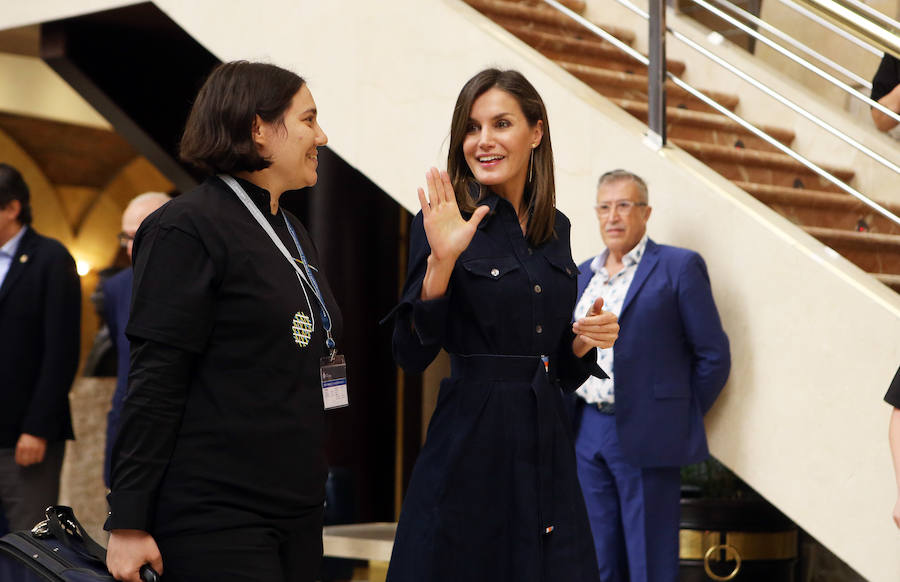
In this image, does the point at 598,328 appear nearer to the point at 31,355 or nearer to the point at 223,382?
the point at 223,382

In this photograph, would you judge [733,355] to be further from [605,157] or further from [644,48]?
[644,48]

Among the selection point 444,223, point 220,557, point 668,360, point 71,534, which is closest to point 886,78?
point 668,360

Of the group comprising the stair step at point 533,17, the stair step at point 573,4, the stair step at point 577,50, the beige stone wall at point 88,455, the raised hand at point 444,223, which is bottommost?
the beige stone wall at point 88,455

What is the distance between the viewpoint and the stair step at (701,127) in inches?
190

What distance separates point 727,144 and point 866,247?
1.15 metres

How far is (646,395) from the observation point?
12.6 ft

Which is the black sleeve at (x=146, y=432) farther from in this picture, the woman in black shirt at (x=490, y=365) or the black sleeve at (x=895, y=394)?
the black sleeve at (x=895, y=394)

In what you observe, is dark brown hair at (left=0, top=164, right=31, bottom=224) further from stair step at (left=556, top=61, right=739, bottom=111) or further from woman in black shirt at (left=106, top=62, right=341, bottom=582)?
woman in black shirt at (left=106, top=62, right=341, bottom=582)

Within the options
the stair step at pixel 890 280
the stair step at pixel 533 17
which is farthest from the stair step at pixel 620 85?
the stair step at pixel 890 280

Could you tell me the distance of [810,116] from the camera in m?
3.93

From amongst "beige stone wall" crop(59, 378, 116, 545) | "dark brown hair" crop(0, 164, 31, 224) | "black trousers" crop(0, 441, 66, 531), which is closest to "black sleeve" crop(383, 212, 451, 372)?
"black trousers" crop(0, 441, 66, 531)

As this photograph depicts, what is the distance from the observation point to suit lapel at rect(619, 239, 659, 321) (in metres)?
3.94

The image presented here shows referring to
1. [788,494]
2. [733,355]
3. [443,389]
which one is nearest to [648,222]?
[733,355]

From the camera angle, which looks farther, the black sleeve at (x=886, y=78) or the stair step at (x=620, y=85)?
the stair step at (x=620, y=85)
